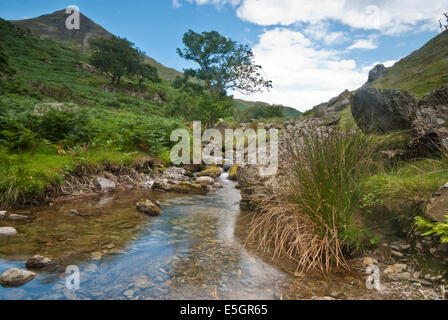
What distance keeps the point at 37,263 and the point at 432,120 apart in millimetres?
6237

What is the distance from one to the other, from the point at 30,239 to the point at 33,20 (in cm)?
19422

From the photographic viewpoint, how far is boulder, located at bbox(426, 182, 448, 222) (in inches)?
88.4

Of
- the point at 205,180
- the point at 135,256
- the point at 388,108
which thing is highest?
the point at 388,108

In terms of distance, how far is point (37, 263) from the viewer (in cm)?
247

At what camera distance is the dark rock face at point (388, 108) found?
4613 millimetres

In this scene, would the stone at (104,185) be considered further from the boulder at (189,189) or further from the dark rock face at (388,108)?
the dark rock face at (388,108)

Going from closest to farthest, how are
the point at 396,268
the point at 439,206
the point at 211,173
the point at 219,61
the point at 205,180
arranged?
the point at 439,206
the point at 396,268
the point at 205,180
the point at 211,173
the point at 219,61

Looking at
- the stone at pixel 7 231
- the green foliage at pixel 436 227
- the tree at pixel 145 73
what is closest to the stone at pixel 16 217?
the stone at pixel 7 231

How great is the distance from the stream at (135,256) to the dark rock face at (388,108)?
344 centimetres

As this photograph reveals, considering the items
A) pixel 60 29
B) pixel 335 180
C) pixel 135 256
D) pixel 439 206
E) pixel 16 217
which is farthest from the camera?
pixel 60 29

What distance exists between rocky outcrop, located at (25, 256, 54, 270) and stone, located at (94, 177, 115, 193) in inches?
130

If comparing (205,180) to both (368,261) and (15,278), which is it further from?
(15,278)

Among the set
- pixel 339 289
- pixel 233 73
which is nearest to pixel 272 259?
pixel 339 289

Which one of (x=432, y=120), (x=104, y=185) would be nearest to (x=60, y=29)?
(x=104, y=185)
